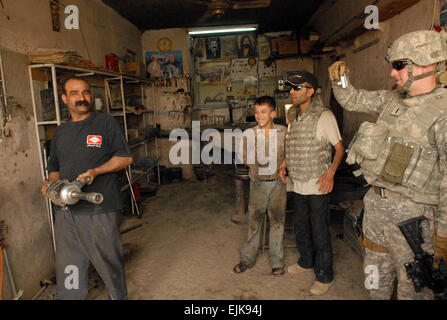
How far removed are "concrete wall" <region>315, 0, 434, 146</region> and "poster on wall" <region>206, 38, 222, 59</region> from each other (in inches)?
109

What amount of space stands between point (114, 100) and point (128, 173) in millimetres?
1182

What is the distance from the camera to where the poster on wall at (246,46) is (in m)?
7.04

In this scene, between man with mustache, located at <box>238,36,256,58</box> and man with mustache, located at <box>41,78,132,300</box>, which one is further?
man with mustache, located at <box>238,36,256,58</box>

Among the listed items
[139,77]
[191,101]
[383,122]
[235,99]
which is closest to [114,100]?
[139,77]

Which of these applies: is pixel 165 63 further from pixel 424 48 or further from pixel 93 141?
pixel 424 48

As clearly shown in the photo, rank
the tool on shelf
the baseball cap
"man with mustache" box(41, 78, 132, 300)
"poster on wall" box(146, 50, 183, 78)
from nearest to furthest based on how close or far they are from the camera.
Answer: the tool on shelf → "man with mustache" box(41, 78, 132, 300) → the baseball cap → "poster on wall" box(146, 50, 183, 78)

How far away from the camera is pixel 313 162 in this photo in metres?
2.35

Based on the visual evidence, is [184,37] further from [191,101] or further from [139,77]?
[139,77]

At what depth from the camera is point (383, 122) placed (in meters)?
1.74

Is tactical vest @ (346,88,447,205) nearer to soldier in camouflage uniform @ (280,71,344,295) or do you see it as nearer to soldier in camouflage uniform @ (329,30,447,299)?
soldier in camouflage uniform @ (329,30,447,299)

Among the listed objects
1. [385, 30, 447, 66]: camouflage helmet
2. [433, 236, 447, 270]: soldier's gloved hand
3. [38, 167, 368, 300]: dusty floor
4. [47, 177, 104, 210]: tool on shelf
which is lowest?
[38, 167, 368, 300]: dusty floor

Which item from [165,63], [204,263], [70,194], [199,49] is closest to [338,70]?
[70,194]

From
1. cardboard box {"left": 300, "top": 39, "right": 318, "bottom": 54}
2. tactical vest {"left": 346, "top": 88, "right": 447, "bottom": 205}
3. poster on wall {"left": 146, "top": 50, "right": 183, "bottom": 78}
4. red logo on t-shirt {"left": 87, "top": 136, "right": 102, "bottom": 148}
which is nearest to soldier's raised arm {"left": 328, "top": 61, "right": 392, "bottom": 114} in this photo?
tactical vest {"left": 346, "top": 88, "right": 447, "bottom": 205}

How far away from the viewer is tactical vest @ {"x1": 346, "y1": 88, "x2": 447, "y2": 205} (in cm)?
154
